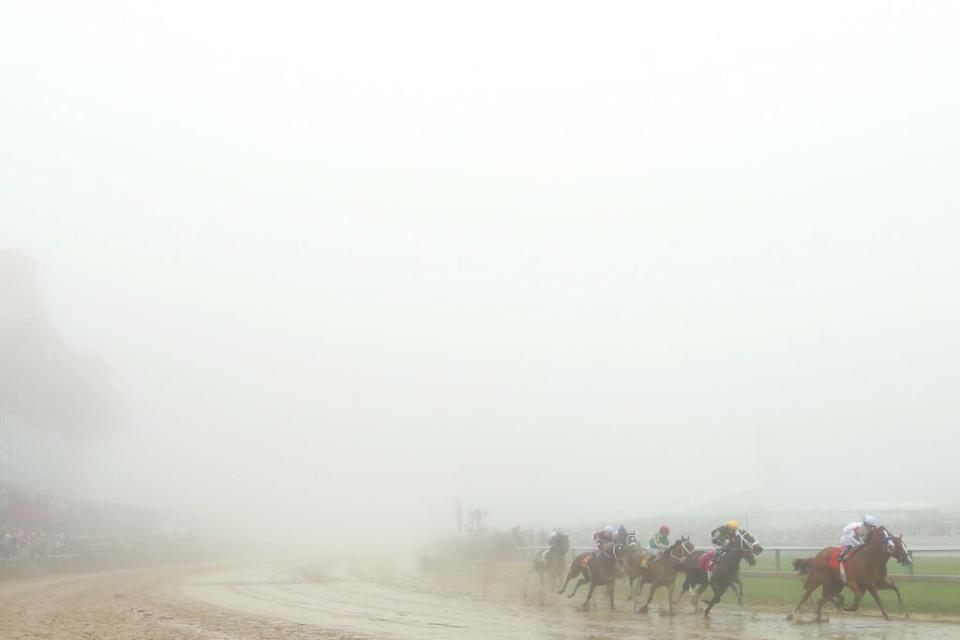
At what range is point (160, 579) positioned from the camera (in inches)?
1265

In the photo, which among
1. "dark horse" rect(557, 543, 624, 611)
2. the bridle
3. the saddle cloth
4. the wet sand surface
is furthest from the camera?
"dark horse" rect(557, 543, 624, 611)

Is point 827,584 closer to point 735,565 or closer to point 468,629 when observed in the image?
point 735,565

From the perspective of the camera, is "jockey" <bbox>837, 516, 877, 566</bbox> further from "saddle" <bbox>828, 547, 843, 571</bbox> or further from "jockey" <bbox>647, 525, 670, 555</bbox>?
"jockey" <bbox>647, 525, 670, 555</bbox>

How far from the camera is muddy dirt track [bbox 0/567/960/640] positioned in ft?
48.4

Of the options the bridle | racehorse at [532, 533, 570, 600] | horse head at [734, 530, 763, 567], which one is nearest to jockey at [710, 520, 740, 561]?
horse head at [734, 530, 763, 567]

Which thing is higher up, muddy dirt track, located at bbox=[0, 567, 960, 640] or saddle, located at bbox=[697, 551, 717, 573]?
saddle, located at bbox=[697, 551, 717, 573]

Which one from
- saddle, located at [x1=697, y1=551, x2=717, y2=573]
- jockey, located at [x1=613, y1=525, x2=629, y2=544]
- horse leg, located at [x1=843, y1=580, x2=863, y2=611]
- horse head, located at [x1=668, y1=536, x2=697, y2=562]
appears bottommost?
horse leg, located at [x1=843, y1=580, x2=863, y2=611]

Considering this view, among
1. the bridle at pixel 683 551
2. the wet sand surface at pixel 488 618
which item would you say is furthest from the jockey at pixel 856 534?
the bridle at pixel 683 551

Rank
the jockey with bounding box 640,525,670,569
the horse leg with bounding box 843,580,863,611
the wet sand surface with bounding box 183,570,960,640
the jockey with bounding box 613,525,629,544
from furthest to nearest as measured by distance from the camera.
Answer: the jockey with bounding box 640,525,670,569 → the jockey with bounding box 613,525,629,544 → the horse leg with bounding box 843,580,863,611 → the wet sand surface with bounding box 183,570,960,640

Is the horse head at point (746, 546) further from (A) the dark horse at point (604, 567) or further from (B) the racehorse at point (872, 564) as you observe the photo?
(A) the dark horse at point (604, 567)

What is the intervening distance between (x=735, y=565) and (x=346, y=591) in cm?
1213

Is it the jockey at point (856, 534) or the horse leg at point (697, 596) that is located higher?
the jockey at point (856, 534)

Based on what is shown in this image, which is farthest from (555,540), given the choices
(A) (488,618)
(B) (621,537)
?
(A) (488,618)

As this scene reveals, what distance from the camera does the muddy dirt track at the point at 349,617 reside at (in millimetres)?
14750
